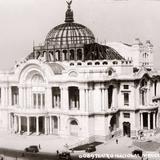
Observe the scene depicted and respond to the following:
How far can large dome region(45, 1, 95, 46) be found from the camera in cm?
5459

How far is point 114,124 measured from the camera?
4903cm

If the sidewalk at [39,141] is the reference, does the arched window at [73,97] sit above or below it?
above

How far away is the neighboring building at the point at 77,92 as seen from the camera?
4641 cm

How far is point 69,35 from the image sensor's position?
54719mm

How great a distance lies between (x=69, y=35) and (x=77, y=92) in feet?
33.5

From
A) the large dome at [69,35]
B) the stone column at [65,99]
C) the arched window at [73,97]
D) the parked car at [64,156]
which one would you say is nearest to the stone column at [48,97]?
the stone column at [65,99]

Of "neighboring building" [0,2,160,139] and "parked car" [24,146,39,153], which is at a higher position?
"neighboring building" [0,2,160,139]

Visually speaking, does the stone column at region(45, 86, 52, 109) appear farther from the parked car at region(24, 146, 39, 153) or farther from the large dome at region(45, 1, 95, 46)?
the parked car at region(24, 146, 39, 153)

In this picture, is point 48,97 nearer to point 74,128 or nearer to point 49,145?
point 74,128

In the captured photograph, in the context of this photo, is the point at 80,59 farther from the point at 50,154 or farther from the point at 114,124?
the point at 50,154

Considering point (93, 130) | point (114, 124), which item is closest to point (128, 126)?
point (114, 124)

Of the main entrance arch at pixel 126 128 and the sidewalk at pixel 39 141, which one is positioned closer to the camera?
the sidewalk at pixel 39 141

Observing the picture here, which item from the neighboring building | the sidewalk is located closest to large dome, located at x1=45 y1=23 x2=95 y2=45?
the neighboring building

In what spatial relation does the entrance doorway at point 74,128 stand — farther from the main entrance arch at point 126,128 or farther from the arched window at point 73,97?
the main entrance arch at point 126,128
